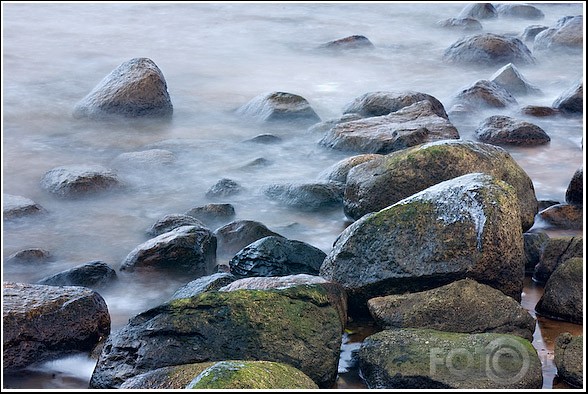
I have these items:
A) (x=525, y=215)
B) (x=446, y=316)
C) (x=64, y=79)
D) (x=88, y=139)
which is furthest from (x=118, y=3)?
(x=446, y=316)

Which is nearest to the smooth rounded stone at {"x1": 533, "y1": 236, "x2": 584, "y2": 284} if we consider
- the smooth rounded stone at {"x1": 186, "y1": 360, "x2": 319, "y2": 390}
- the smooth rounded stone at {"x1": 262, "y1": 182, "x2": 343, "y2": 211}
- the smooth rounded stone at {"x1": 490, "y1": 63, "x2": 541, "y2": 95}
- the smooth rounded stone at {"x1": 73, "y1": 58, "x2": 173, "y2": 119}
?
the smooth rounded stone at {"x1": 262, "y1": 182, "x2": 343, "y2": 211}

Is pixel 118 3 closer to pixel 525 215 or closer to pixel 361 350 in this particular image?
pixel 525 215

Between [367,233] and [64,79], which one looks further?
[64,79]

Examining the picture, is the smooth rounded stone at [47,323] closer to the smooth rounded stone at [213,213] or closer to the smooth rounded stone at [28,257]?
the smooth rounded stone at [28,257]

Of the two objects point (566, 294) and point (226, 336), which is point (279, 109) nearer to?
point (566, 294)

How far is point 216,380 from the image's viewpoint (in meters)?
3.21

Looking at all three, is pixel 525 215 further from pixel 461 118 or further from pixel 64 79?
pixel 64 79

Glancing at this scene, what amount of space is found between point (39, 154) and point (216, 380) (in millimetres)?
5197

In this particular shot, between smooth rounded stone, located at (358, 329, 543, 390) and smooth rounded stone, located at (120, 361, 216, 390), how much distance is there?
768mm

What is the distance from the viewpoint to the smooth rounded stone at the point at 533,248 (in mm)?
5156

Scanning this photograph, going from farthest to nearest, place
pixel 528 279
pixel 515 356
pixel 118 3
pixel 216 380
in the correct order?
1. pixel 118 3
2. pixel 528 279
3. pixel 515 356
4. pixel 216 380

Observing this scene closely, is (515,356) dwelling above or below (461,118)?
above

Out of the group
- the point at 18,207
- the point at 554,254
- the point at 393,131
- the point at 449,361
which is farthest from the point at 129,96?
the point at 449,361

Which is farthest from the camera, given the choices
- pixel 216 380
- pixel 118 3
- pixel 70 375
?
pixel 118 3
